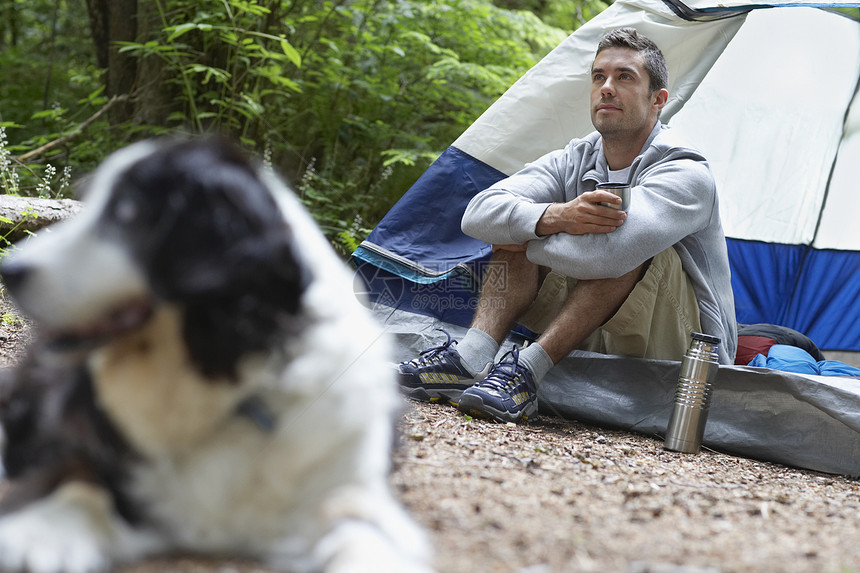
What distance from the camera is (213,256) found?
1.13 m

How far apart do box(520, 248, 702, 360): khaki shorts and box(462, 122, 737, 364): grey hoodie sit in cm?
8

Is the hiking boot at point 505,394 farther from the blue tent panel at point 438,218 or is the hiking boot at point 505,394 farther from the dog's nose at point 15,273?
the dog's nose at point 15,273

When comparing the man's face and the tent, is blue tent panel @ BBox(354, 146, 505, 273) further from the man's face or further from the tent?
the man's face

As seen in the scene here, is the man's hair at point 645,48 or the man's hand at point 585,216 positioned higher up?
the man's hair at point 645,48

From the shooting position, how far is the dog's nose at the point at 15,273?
3.75ft

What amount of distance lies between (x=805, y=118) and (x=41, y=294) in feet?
13.6

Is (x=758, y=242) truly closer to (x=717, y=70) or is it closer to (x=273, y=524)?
(x=717, y=70)

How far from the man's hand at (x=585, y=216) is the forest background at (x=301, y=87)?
5.83ft

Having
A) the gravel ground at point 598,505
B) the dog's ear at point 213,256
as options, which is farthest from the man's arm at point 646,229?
the dog's ear at point 213,256

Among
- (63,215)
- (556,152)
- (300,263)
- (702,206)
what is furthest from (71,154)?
(300,263)

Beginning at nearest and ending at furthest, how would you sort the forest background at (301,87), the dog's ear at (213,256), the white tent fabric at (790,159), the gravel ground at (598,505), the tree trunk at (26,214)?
the dog's ear at (213,256) → the gravel ground at (598,505) → the tree trunk at (26,214) → the white tent fabric at (790,159) → the forest background at (301,87)

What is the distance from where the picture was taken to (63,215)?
364 cm

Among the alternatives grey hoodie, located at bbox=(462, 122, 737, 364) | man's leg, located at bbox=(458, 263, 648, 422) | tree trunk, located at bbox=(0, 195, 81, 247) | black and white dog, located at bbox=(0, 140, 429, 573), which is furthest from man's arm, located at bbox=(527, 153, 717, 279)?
tree trunk, located at bbox=(0, 195, 81, 247)

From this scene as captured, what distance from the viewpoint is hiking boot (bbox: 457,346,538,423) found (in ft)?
8.74
